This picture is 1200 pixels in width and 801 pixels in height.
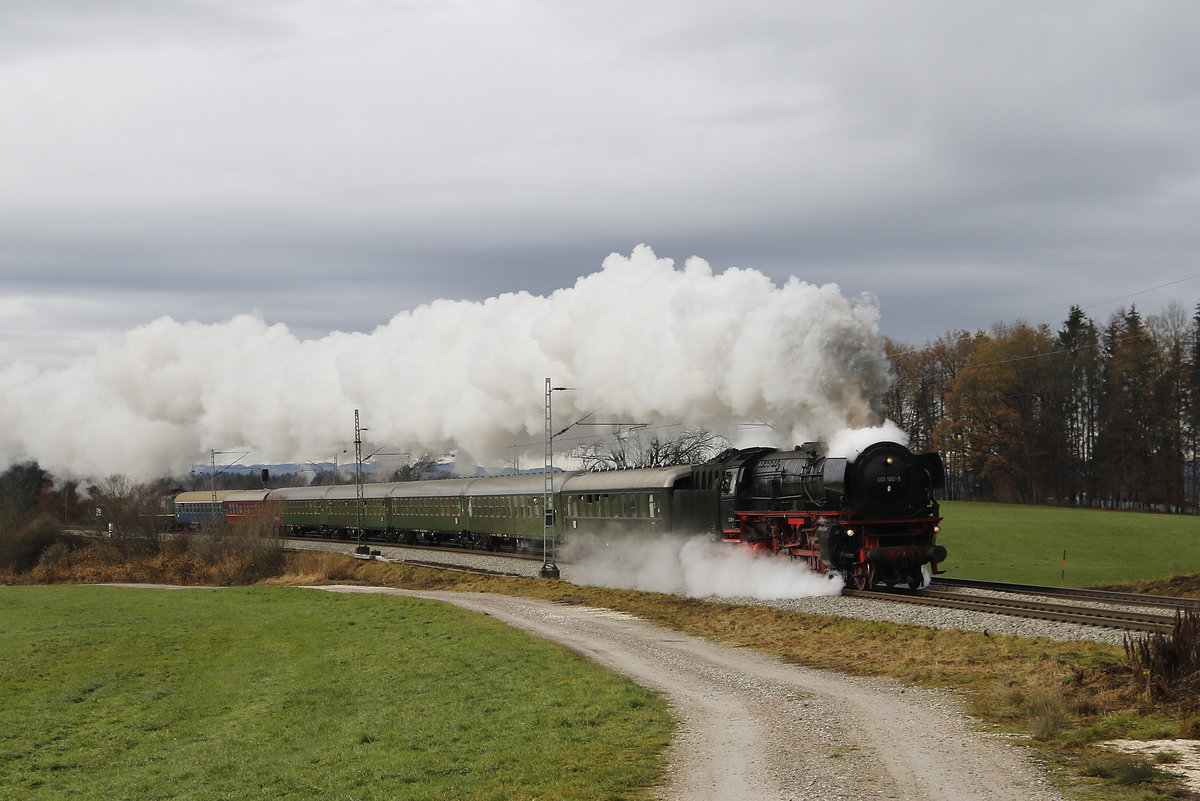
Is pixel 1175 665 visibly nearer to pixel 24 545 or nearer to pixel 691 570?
pixel 691 570

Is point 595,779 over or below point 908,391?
below

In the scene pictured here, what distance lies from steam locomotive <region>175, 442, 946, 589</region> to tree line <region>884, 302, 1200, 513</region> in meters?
45.0

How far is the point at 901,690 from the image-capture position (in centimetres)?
1631

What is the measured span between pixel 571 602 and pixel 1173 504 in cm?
5928

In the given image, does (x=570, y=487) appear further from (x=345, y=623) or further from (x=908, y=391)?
(x=908, y=391)

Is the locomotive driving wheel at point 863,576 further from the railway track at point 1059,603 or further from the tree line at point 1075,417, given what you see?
the tree line at point 1075,417

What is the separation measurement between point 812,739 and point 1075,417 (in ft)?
259

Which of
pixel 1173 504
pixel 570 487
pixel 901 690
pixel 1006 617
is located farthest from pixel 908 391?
pixel 901 690

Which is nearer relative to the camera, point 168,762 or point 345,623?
point 168,762

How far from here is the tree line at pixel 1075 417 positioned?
76875 millimetres

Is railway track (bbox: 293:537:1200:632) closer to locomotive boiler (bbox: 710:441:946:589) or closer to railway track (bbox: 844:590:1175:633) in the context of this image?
railway track (bbox: 844:590:1175:633)

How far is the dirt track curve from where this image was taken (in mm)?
10766

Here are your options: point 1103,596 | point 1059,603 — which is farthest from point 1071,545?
point 1059,603

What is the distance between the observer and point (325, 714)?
18.9 meters
